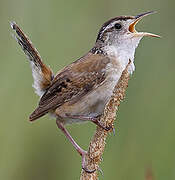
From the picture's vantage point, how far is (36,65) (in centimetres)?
305

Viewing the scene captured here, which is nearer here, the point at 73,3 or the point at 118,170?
the point at 118,170

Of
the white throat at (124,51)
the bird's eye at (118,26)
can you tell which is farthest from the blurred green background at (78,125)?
the bird's eye at (118,26)

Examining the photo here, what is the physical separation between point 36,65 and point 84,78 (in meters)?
0.35

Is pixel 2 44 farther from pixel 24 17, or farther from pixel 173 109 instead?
pixel 173 109

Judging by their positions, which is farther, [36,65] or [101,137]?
[36,65]

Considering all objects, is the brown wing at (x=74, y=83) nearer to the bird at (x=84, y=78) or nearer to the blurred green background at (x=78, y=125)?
the bird at (x=84, y=78)

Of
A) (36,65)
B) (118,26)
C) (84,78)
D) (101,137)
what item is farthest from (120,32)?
(101,137)

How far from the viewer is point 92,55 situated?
311 centimetres

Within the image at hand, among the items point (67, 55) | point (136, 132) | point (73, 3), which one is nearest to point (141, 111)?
point (136, 132)

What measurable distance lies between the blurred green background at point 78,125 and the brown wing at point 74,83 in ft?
0.80

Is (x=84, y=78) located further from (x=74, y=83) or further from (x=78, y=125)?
(x=78, y=125)

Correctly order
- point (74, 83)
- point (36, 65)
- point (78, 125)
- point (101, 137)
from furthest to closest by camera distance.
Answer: point (78, 125) < point (36, 65) < point (74, 83) < point (101, 137)

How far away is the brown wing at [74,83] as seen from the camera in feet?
9.56

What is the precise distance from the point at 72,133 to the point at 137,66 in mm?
663
